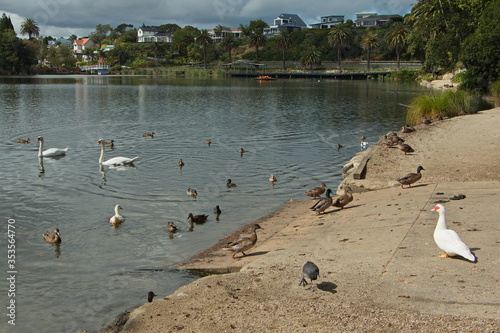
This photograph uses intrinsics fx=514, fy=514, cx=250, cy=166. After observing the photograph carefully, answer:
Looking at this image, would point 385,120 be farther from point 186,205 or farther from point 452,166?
point 186,205

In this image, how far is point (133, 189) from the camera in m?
19.3

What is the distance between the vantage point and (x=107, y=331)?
328 inches

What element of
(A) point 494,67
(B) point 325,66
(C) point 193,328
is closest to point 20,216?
(C) point 193,328

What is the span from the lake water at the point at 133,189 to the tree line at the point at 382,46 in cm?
894

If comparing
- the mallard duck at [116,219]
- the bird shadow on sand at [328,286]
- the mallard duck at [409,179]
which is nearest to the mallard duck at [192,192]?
the mallard duck at [116,219]

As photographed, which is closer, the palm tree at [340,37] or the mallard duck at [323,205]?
the mallard duck at [323,205]

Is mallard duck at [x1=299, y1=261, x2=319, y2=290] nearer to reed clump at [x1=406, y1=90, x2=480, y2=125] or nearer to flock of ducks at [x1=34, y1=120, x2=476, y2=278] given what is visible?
flock of ducks at [x1=34, y1=120, x2=476, y2=278]

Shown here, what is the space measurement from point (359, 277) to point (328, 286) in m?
0.62

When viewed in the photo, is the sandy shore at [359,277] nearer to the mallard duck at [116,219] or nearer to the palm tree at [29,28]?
the mallard duck at [116,219]

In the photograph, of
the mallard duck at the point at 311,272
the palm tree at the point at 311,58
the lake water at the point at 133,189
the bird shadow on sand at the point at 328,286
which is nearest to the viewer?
A: the mallard duck at the point at 311,272

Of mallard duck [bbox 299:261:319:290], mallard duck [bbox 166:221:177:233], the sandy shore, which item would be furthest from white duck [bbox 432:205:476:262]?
mallard duck [bbox 166:221:177:233]

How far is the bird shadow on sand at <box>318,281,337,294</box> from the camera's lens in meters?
8.37

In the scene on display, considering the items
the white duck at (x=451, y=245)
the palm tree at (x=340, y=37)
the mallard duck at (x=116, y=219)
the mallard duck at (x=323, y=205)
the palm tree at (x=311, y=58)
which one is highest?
the palm tree at (x=340, y=37)

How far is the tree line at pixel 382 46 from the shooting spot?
4162 centimetres
